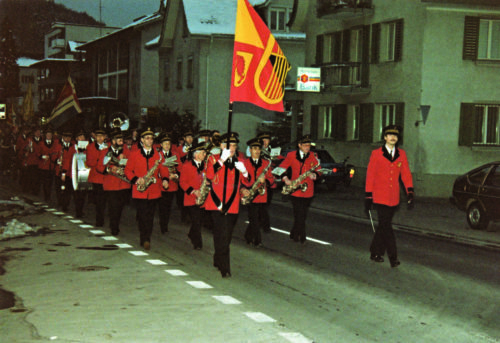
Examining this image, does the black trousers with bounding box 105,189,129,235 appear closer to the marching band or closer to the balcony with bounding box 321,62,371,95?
the marching band

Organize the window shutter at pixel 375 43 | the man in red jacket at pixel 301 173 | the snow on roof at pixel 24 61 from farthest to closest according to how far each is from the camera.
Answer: the snow on roof at pixel 24 61, the window shutter at pixel 375 43, the man in red jacket at pixel 301 173

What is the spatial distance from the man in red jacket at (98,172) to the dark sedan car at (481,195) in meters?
7.72

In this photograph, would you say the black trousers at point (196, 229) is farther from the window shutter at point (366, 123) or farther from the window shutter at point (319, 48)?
the window shutter at point (319, 48)

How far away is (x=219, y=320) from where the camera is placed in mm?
7547

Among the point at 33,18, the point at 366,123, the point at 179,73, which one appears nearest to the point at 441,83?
the point at 366,123

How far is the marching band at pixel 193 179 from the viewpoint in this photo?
10.4 metres

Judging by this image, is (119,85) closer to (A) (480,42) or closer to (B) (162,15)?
(B) (162,15)

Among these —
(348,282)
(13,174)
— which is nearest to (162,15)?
(13,174)

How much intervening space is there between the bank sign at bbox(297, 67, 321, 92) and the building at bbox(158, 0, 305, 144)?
7.23 m

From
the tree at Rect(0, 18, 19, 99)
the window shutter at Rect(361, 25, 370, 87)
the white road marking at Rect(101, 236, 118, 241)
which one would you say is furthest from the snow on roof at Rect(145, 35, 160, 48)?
the tree at Rect(0, 18, 19, 99)

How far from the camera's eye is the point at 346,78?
106ft

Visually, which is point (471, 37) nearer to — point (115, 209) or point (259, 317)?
point (115, 209)

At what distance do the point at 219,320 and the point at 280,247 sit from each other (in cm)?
570

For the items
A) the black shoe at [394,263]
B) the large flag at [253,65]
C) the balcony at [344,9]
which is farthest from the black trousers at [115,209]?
the balcony at [344,9]
